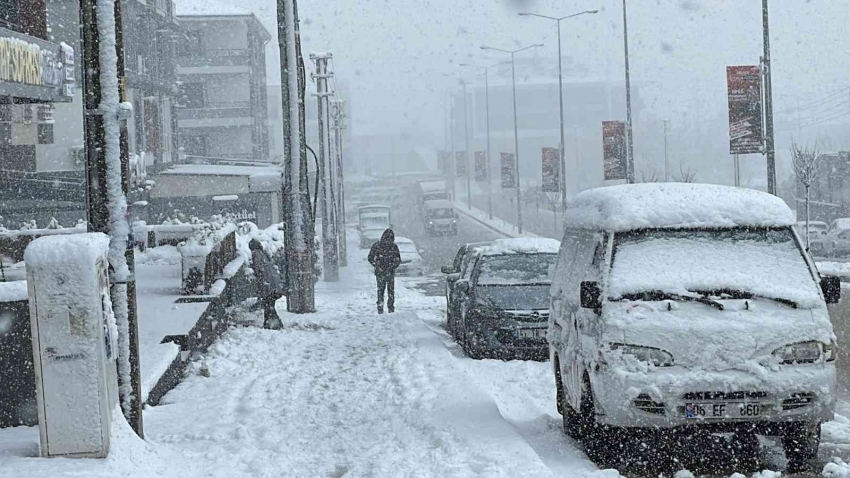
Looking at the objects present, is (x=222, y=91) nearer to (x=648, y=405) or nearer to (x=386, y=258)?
(x=386, y=258)

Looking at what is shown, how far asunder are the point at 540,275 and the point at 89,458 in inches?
376

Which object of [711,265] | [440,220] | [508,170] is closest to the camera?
[711,265]

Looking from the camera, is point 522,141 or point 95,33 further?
point 522,141

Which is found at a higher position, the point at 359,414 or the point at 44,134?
the point at 44,134

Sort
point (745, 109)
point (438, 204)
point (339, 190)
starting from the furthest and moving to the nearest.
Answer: point (438, 204), point (339, 190), point (745, 109)

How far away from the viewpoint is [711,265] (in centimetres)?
848

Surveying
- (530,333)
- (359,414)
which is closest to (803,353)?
(359,414)

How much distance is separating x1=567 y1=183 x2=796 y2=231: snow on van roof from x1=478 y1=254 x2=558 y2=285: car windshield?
6.73 meters

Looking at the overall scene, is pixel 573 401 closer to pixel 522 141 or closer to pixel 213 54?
pixel 213 54

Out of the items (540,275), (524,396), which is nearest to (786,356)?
(524,396)

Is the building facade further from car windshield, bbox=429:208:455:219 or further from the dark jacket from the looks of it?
the dark jacket

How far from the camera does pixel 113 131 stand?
25.4ft

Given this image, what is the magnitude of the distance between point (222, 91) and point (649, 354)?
71.9 m

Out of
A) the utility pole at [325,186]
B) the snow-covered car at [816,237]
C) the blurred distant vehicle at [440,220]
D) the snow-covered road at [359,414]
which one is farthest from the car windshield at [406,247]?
the snow-covered road at [359,414]
